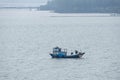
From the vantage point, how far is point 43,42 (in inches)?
2431

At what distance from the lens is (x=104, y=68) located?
135 ft

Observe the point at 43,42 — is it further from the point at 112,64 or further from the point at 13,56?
the point at 112,64

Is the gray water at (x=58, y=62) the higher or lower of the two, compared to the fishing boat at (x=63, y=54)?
lower

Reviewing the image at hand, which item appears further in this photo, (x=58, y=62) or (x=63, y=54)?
(x=63, y=54)

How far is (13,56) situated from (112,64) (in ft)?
27.7

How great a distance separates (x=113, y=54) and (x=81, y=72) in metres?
9.54

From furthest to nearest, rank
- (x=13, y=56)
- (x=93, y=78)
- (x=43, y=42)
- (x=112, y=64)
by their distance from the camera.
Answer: (x=43, y=42) < (x=13, y=56) < (x=112, y=64) < (x=93, y=78)

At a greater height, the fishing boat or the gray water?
the fishing boat

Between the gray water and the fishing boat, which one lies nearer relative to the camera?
the gray water

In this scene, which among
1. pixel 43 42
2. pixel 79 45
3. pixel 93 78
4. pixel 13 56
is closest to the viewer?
pixel 93 78

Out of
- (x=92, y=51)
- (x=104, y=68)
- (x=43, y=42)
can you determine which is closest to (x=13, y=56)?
(x=92, y=51)

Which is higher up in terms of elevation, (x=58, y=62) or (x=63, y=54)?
(x=63, y=54)

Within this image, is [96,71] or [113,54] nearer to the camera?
[96,71]

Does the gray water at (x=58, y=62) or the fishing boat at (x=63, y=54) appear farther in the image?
the fishing boat at (x=63, y=54)
